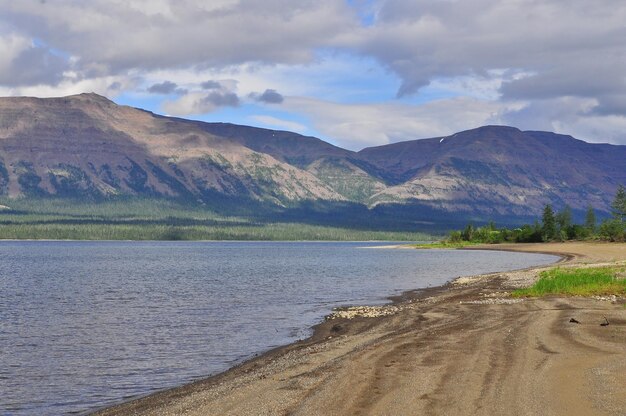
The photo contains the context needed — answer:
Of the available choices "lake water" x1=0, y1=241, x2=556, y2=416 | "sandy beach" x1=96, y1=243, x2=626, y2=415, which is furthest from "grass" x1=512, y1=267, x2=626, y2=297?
"lake water" x1=0, y1=241, x2=556, y2=416

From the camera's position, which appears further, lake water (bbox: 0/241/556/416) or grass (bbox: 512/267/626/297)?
grass (bbox: 512/267/626/297)

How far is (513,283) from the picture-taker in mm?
75312

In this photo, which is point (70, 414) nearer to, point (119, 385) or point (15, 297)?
point (119, 385)

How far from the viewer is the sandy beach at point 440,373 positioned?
70.8 feet

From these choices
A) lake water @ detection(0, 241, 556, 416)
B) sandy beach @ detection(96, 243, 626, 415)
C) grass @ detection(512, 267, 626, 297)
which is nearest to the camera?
sandy beach @ detection(96, 243, 626, 415)

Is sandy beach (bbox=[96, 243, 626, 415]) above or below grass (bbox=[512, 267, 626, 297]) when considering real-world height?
below

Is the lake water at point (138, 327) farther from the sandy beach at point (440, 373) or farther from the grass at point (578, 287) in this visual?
the grass at point (578, 287)

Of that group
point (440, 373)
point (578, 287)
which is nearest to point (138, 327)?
point (440, 373)

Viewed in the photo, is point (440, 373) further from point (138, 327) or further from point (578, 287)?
point (578, 287)

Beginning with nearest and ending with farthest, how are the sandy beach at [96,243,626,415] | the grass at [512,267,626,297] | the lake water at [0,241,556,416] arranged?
the sandy beach at [96,243,626,415] → the lake water at [0,241,556,416] → the grass at [512,267,626,297]

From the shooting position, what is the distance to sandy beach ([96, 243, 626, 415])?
2158 centimetres

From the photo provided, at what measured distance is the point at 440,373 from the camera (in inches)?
1023

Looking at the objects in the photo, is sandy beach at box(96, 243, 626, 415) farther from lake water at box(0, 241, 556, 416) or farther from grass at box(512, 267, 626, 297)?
grass at box(512, 267, 626, 297)

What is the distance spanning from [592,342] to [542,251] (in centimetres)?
16631
